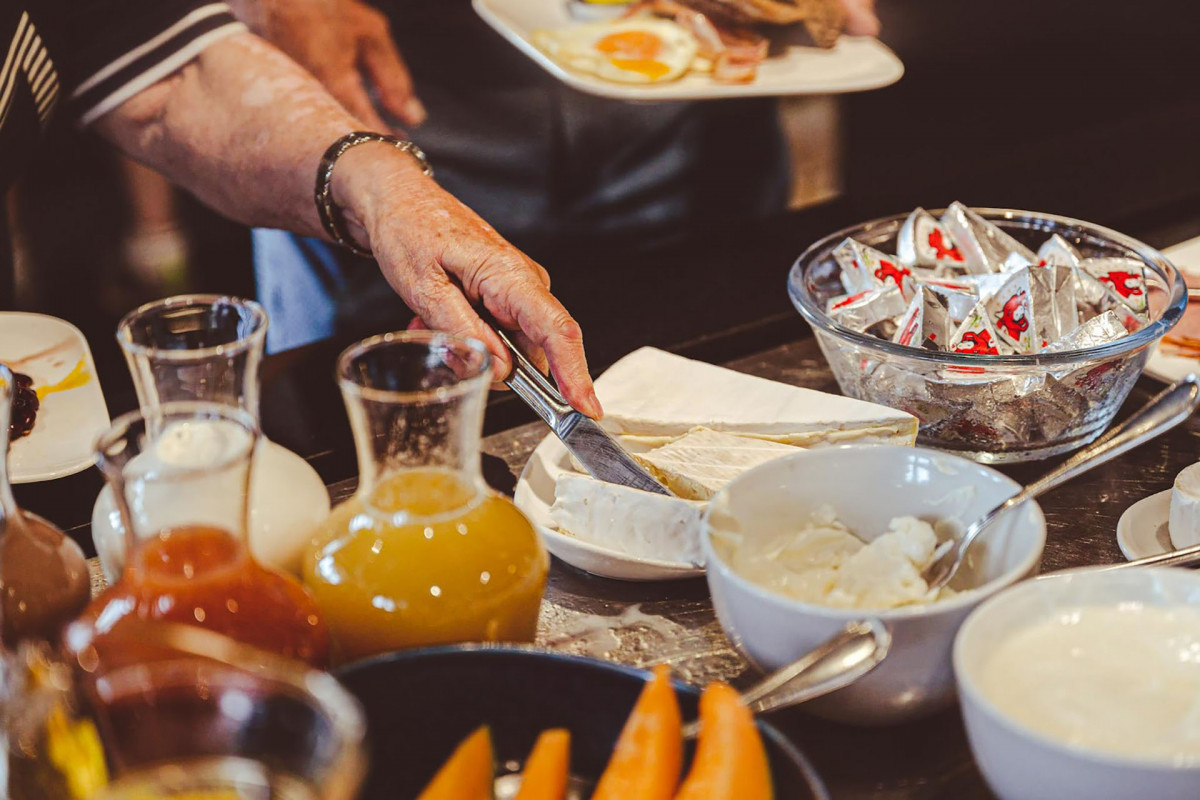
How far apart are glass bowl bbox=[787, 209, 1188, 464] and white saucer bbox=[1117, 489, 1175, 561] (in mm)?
122

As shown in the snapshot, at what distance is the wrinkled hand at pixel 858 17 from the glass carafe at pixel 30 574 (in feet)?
6.21

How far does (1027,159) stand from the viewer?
2377 mm

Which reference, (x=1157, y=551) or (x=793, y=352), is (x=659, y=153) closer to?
(x=793, y=352)

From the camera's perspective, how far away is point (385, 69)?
244 cm

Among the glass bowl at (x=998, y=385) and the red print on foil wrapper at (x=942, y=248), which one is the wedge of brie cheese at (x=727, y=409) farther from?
the red print on foil wrapper at (x=942, y=248)

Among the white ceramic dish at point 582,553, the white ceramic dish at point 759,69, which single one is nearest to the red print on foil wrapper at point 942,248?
the white ceramic dish at point 582,553

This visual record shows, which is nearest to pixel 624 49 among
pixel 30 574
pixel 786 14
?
pixel 786 14

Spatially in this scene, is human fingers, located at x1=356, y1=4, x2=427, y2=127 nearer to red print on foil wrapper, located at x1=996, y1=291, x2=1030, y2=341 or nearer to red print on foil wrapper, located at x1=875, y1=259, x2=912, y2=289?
red print on foil wrapper, located at x1=875, y1=259, x2=912, y2=289

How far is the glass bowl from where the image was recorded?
1140mm

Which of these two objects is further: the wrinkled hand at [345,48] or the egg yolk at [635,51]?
the wrinkled hand at [345,48]

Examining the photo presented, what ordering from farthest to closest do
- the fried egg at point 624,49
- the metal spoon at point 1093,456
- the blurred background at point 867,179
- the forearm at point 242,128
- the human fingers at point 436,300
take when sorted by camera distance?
the fried egg at point 624,49 < the blurred background at point 867,179 < the forearm at point 242,128 < the human fingers at point 436,300 < the metal spoon at point 1093,456

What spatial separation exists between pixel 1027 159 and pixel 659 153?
0.86 meters

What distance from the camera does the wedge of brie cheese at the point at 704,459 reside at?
106 cm

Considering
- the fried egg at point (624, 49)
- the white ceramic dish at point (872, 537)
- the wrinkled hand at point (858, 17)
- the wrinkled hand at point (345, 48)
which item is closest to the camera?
the white ceramic dish at point (872, 537)
